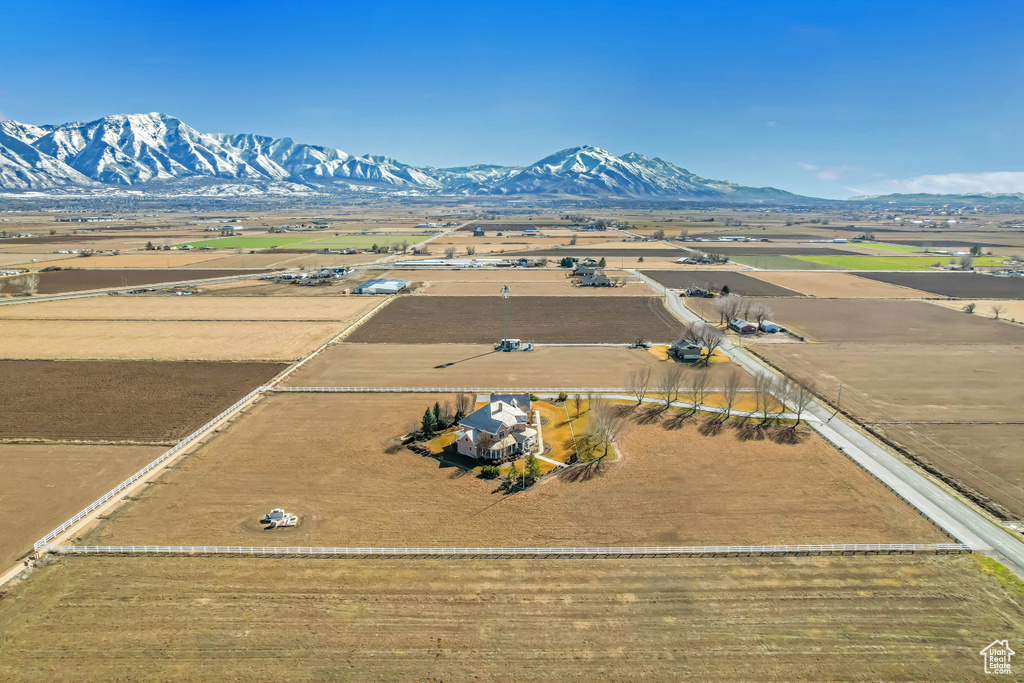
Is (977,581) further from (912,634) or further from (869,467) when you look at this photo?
(869,467)

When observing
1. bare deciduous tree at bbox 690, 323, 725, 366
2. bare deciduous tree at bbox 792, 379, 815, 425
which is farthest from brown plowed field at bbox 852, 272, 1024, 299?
bare deciduous tree at bbox 792, 379, 815, 425

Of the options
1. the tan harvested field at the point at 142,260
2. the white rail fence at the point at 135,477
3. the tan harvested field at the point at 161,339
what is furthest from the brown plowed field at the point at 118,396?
the tan harvested field at the point at 142,260

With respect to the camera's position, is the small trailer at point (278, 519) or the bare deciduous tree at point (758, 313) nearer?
the small trailer at point (278, 519)

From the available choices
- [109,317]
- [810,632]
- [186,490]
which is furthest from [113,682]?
[109,317]

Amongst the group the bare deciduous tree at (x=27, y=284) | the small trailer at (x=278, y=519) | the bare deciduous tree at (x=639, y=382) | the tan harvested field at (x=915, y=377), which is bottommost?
the small trailer at (x=278, y=519)

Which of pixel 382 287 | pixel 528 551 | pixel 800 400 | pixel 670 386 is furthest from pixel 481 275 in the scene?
pixel 528 551

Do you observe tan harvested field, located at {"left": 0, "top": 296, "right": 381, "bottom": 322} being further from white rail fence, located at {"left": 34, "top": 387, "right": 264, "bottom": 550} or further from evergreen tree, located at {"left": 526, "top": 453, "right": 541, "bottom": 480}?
evergreen tree, located at {"left": 526, "top": 453, "right": 541, "bottom": 480}

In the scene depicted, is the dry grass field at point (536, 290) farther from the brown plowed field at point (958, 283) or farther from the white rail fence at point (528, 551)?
the white rail fence at point (528, 551)
